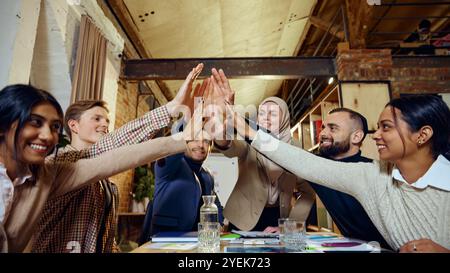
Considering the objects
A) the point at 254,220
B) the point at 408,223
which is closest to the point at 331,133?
the point at 254,220

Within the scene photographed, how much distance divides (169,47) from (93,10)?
1.10 m

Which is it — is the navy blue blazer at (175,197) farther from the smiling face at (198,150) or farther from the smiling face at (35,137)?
the smiling face at (35,137)

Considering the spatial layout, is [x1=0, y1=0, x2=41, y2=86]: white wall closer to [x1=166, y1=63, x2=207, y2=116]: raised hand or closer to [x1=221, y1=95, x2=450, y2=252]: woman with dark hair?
[x1=166, y1=63, x2=207, y2=116]: raised hand

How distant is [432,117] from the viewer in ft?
3.01

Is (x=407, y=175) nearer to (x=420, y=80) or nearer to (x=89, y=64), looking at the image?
(x=89, y=64)

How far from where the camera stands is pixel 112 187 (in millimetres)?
1229

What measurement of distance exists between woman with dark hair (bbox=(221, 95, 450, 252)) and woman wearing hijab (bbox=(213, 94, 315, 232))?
0.52m

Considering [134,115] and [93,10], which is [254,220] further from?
[134,115]

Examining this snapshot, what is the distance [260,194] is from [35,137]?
111cm

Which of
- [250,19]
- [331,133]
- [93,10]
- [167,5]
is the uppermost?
[250,19]

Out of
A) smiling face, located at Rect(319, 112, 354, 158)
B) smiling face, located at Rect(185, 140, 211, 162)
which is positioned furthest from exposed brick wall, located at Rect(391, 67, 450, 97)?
smiling face, located at Rect(185, 140, 211, 162)

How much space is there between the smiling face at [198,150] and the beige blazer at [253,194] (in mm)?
123

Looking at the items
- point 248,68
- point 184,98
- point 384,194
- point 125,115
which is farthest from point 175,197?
point 125,115

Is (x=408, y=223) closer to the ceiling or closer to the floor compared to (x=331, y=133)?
closer to the floor
